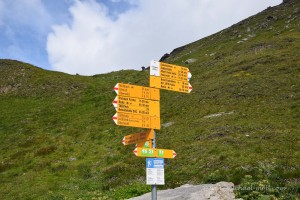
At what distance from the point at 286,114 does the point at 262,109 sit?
9.76 ft

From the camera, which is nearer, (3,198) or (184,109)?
(3,198)

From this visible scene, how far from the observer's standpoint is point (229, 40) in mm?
95062

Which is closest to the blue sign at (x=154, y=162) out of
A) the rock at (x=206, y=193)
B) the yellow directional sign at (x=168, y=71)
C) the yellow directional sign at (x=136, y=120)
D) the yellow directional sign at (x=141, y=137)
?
the yellow directional sign at (x=141, y=137)

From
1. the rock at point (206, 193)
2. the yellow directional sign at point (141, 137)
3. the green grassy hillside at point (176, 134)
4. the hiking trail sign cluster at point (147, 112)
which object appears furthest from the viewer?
the green grassy hillside at point (176, 134)

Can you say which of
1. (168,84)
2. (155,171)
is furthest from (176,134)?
(155,171)

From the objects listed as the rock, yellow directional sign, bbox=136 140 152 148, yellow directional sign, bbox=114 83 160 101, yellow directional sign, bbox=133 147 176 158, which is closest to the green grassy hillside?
the rock

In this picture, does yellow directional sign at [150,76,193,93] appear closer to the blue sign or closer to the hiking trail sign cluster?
the hiking trail sign cluster

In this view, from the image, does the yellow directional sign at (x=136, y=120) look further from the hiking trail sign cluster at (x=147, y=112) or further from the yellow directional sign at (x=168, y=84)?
the yellow directional sign at (x=168, y=84)

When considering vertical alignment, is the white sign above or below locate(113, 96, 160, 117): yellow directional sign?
below

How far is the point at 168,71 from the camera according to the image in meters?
12.7

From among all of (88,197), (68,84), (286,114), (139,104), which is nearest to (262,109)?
(286,114)

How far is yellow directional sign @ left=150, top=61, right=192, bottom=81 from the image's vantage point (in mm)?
12328

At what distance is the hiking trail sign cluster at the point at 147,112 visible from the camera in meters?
11.3

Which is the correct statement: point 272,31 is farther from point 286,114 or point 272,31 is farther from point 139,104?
point 139,104
